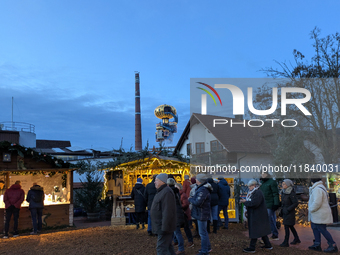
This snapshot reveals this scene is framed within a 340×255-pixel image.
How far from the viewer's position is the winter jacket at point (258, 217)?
6340 mm

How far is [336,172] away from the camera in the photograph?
42.2ft

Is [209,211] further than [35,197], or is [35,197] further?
[35,197]

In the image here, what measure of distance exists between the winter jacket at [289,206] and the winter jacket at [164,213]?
3.22 metres

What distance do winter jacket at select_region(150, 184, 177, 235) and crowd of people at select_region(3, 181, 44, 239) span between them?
252 inches

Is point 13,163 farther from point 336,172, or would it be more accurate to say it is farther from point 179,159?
point 336,172

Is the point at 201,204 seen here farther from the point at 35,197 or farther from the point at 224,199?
the point at 35,197

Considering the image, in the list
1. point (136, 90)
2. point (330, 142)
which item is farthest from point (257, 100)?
point (136, 90)

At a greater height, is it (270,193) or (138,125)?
(138,125)

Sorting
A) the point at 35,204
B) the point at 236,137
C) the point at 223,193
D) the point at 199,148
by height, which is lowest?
the point at 35,204

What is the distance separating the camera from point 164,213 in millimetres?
4836

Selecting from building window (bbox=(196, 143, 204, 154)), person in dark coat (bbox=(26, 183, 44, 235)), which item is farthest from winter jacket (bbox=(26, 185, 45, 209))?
building window (bbox=(196, 143, 204, 154))

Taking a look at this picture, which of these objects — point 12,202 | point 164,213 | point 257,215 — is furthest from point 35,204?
point 257,215

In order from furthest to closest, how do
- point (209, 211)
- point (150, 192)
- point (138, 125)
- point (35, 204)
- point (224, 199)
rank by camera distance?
1. point (138, 125)
2. point (35, 204)
3. point (224, 199)
4. point (150, 192)
5. point (209, 211)

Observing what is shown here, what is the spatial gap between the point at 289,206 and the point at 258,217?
39.1 inches
